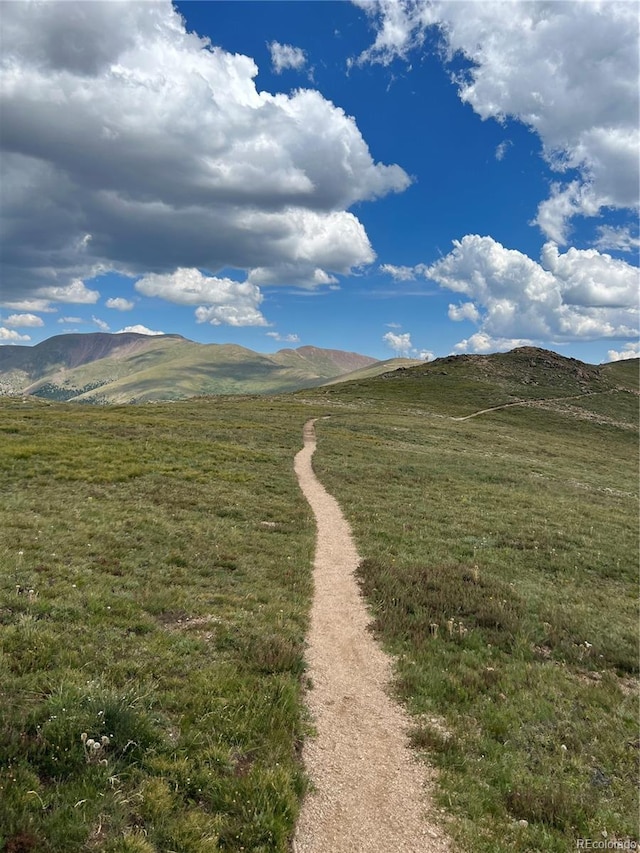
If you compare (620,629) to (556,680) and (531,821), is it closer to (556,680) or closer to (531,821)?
(556,680)

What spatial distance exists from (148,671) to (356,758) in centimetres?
449

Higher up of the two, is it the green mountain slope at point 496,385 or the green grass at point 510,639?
the green mountain slope at point 496,385

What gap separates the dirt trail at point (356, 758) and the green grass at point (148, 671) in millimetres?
467

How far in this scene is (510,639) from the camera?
1395 centimetres

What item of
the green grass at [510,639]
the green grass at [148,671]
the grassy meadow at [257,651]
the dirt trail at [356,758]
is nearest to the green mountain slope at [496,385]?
the green grass at [510,639]

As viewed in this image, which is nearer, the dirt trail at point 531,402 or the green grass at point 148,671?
the green grass at point 148,671

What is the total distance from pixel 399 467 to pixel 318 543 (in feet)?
68.0

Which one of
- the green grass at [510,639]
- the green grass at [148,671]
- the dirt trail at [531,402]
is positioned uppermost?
the dirt trail at [531,402]

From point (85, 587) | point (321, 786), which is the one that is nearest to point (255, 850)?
point (321, 786)

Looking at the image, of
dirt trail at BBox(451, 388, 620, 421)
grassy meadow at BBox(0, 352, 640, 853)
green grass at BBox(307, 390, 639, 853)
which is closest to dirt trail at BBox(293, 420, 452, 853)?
grassy meadow at BBox(0, 352, 640, 853)

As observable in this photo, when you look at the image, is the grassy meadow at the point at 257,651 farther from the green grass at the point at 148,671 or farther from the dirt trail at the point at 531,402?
the dirt trail at the point at 531,402

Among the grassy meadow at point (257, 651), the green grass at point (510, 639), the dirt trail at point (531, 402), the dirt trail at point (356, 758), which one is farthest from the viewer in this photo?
the dirt trail at point (531, 402)

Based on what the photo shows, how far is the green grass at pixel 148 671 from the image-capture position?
21.1ft

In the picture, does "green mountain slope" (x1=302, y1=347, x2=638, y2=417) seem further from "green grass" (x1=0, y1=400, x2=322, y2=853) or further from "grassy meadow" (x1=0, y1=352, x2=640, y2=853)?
"green grass" (x1=0, y1=400, x2=322, y2=853)
